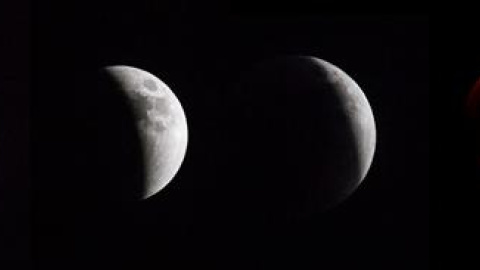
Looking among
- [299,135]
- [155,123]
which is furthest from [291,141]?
[155,123]

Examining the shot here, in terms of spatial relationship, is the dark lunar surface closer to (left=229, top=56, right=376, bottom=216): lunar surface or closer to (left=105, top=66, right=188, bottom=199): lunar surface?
(left=229, top=56, right=376, bottom=216): lunar surface

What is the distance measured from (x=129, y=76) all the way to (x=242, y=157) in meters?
1.44

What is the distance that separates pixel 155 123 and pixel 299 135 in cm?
143

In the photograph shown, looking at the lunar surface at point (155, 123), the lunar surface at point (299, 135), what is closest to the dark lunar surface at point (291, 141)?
the lunar surface at point (299, 135)

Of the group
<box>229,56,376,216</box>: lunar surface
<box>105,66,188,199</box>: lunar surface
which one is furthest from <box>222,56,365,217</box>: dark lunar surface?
<box>105,66,188,199</box>: lunar surface

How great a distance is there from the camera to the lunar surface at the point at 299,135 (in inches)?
293

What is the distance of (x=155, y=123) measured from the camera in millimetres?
7488

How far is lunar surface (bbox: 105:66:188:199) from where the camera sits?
7434 mm

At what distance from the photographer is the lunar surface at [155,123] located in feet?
24.4

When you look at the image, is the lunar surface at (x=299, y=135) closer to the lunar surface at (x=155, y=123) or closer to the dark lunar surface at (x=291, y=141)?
the dark lunar surface at (x=291, y=141)

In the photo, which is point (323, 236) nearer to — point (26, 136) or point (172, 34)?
point (172, 34)

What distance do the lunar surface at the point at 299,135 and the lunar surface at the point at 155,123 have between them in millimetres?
604

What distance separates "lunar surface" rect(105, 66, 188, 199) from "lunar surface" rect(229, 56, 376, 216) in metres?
0.60

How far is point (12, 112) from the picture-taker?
11359 millimetres
